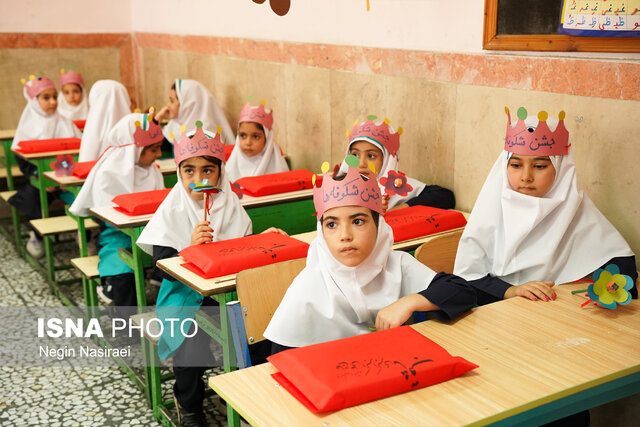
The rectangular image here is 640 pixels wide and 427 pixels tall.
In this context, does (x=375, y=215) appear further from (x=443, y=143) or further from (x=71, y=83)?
(x=71, y=83)

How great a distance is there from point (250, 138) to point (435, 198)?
5.14 ft

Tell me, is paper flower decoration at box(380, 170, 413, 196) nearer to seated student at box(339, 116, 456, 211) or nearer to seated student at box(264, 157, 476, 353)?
seated student at box(339, 116, 456, 211)

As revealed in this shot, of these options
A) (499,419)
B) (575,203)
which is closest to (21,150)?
(575,203)

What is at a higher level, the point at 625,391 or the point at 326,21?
the point at 326,21

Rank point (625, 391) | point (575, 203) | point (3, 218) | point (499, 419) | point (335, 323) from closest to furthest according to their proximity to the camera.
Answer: point (499, 419), point (625, 391), point (335, 323), point (575, 203), point (3, 218)

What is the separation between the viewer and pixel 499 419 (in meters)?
1.58

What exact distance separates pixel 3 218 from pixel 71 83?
4.85ft

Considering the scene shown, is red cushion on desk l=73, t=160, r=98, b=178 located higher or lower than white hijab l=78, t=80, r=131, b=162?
lower

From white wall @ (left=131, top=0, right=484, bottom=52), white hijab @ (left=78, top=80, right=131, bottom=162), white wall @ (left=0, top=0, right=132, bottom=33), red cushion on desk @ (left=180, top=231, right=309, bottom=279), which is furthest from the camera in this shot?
white wall @ (left=0, top=0, right=132, bottom=33)

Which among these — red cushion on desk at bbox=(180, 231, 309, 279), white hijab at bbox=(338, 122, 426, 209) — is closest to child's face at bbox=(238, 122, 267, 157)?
white hijab at bbox=(338, 122, 426, 209)

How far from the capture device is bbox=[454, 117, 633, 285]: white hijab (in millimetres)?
2551

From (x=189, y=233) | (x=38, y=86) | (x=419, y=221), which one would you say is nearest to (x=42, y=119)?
(x=38, y=86)

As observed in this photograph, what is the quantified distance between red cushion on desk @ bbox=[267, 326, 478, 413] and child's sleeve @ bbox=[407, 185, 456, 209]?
1948 millimetres

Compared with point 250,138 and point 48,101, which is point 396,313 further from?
point 48,101
